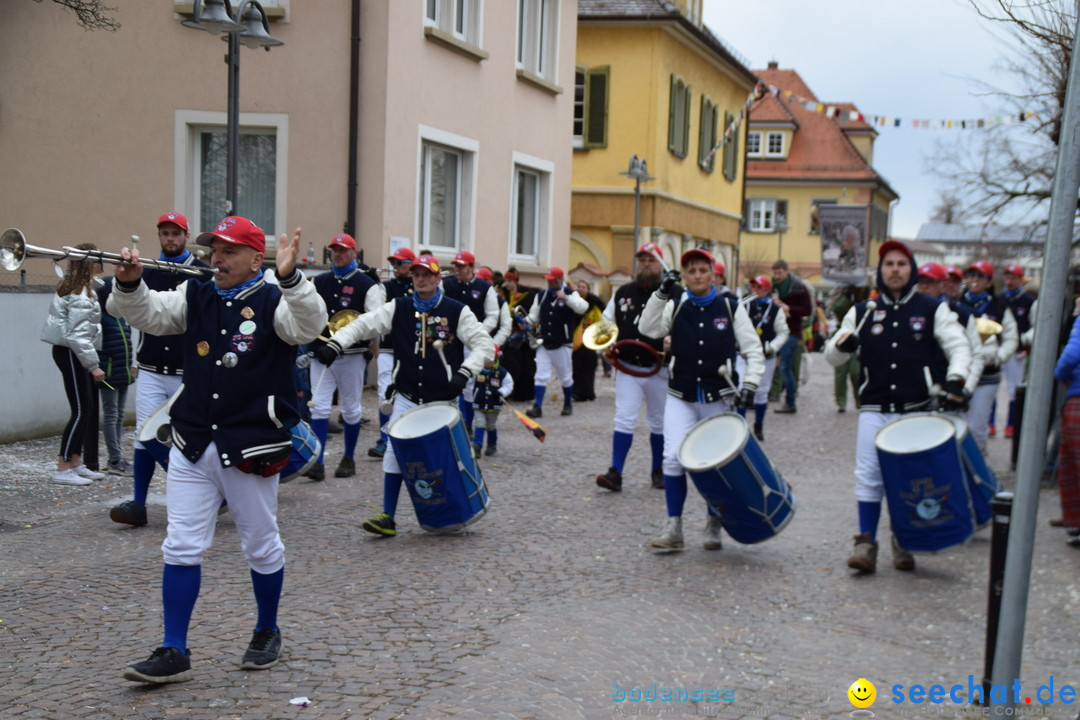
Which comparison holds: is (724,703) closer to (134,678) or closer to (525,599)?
(525,599)

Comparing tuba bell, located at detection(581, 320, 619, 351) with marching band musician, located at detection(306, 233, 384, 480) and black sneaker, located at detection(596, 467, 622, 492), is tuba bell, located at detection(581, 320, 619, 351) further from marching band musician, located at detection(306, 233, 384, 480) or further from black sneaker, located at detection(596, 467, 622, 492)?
marching band musician, located at detection(306, 233, 384, 480)

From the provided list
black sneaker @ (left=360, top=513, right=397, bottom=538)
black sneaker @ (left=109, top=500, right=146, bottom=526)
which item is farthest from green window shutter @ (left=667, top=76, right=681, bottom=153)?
black sneaker @ (left=109, top=500, right=146, bottom=526)

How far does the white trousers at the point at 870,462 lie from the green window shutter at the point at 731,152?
28.8 metres

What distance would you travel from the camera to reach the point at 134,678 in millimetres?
4781

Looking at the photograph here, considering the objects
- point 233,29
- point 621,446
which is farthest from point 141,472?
point 233,29

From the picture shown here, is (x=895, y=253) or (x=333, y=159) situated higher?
(x=333, y=159)

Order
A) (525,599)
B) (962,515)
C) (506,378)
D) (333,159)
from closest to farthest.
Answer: (525,599) < (962,515) < (506,378) < (333,159)

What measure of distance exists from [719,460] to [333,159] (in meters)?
10.9

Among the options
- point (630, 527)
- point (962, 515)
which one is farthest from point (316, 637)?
point (962, 515)

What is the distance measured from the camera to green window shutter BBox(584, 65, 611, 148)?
96.1 feet

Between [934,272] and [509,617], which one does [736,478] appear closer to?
[509,617]

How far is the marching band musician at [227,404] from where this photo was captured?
194 inches

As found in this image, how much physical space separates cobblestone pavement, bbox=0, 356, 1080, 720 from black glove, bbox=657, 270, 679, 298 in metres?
1.76

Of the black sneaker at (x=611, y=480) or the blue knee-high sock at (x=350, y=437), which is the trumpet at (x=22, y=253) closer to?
the blue knee-high sock at (x=350, y=437)
